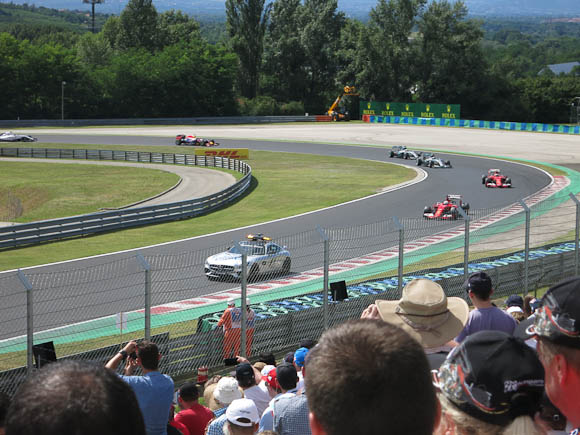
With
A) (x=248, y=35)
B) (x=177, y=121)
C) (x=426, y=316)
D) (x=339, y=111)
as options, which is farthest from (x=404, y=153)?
(x=248, y=35)

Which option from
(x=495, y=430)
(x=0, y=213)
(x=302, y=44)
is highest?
(x=302, y=44)

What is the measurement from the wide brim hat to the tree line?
9592 centimetres

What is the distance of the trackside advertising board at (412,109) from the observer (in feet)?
296

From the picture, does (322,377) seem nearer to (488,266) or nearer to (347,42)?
(488,266)

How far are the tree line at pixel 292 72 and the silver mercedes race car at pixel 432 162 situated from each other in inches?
2126

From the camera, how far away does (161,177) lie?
43000 mm

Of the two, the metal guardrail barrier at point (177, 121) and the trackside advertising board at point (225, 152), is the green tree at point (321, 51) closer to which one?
the metal guardrail barrier at point (177, 121)

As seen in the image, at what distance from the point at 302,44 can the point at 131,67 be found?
24.2 meters

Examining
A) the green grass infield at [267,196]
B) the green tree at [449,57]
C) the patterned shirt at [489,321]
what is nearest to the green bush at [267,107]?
the green tree at [449,57]

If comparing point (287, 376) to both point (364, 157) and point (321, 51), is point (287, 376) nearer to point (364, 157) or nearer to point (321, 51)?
point (364, 157)

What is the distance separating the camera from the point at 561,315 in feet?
8.91

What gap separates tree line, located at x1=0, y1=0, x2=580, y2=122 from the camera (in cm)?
9869

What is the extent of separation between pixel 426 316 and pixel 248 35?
348 ft

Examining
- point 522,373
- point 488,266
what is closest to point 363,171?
point 488,266
